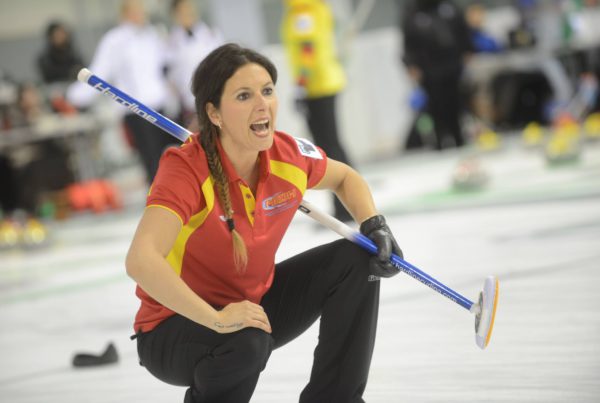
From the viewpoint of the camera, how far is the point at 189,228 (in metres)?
2.56

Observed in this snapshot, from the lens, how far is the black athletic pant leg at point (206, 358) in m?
2.43

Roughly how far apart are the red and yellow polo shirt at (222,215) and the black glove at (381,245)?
0.20m

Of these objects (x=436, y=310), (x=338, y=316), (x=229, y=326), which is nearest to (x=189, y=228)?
(x=229, y=326)

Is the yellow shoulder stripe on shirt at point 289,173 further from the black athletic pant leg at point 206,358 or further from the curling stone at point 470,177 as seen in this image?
the curling stone at point 470,177

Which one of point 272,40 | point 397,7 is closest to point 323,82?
point 272,40

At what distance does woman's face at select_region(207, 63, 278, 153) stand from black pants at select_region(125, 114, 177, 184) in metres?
4.87

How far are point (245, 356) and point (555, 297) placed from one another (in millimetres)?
1896

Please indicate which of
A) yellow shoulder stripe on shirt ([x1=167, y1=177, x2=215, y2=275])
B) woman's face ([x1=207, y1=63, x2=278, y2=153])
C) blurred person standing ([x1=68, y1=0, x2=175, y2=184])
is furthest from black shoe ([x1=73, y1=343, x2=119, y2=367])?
blurred person standing ([x1=68, y1=0, x2=175, y2=184])

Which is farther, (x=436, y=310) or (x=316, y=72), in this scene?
(x=316, y=72)

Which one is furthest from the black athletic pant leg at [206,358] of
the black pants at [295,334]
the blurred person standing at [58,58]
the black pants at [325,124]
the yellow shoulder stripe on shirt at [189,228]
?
the blurred person standing at [58,58]

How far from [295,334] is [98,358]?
136 cm

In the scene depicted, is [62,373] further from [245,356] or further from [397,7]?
[397,7]

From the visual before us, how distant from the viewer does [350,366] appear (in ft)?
8.66

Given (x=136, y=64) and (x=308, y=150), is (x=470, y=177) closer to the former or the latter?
(x=136, y=64)
